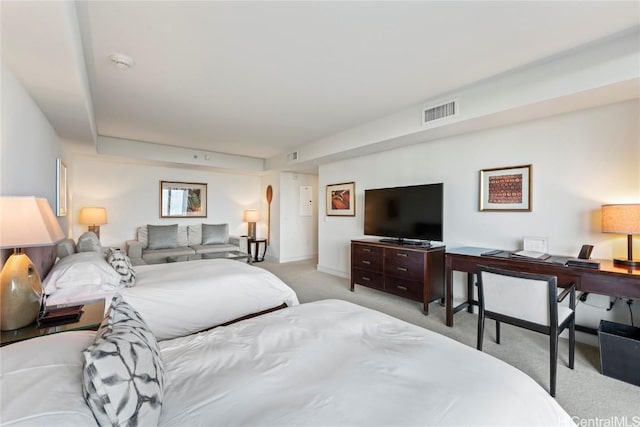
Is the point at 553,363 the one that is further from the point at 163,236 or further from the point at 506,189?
the point at 163,236

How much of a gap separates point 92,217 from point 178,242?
57.4 inches

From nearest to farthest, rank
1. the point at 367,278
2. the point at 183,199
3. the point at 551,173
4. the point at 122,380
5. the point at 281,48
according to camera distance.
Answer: the point at 122,380
the point at 281,48
the point at 551,173
the point at 367,278
the point at 183,199

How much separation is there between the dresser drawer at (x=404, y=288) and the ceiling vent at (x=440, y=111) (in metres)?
1.93

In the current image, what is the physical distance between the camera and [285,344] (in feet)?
4.27

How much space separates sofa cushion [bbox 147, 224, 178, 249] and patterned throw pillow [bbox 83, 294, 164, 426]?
4.86 meters

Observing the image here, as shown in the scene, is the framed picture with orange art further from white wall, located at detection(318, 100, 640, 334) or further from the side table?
the side table

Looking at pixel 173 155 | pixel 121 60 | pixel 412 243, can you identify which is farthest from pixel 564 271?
pixel 173 155

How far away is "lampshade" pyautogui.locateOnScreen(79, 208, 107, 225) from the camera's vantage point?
4.65 m

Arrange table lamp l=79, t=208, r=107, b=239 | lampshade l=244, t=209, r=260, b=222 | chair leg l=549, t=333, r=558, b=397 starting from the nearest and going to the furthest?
chair leg l=549, t=333, r=558, b=397 → table lamp l=79, t=208, r=107, b=239 → lampshade l=244, t=209, r=260, b=222

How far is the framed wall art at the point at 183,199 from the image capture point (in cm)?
585

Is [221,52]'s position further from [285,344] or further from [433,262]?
[433,262]

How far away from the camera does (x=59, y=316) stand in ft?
5.28

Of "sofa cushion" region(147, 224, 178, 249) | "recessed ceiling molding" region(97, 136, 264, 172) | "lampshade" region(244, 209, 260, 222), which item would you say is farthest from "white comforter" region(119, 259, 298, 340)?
"lampshade" region(244, 209, 260, 222)

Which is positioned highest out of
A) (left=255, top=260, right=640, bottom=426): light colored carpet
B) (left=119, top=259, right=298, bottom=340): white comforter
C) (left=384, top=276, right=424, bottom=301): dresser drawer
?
(left=119, top=259, right=298, bottom=340): white comforter
